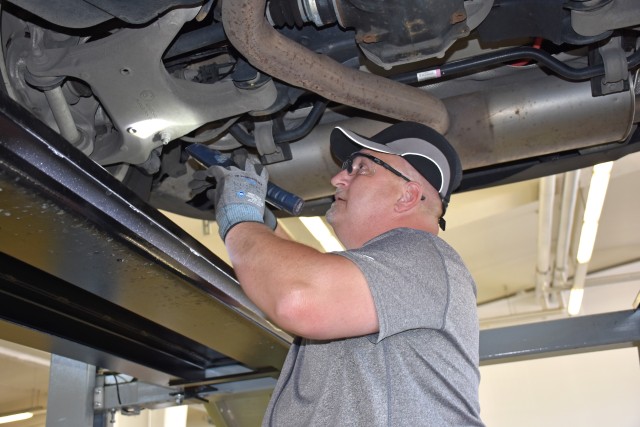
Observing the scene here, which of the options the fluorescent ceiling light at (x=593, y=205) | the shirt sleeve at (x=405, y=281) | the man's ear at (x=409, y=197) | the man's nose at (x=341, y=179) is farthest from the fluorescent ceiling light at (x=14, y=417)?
the shirt sleeve at (x=405, y=281)

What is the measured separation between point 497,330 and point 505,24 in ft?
4.09

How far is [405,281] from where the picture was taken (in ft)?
4.05

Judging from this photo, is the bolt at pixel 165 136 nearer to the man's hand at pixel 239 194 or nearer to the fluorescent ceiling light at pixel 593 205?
the man's hand at pixel 239 194

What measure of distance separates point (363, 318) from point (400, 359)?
0.43ft

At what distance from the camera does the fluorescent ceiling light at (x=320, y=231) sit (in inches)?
175

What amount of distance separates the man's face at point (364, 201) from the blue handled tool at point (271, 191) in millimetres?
96

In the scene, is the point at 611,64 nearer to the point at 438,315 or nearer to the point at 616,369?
the point at 438,315

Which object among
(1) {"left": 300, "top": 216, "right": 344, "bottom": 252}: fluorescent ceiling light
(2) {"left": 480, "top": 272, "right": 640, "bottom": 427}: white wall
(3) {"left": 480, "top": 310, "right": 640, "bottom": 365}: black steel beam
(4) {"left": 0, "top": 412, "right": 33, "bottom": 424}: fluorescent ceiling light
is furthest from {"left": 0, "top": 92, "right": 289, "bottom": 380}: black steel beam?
(2) {"left": 480, "top": 272, "right": 640, "bottom": 427}: white wall

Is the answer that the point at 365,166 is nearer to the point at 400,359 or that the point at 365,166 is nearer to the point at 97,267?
A: the point at 400,359

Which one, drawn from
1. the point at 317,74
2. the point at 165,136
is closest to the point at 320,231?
the point at 165,136

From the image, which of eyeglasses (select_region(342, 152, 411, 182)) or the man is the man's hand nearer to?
the man

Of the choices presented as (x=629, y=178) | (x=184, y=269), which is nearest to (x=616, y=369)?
(x=629, y=178)

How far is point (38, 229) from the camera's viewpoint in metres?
1.24

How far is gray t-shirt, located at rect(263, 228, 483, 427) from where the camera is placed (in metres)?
1.22
